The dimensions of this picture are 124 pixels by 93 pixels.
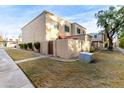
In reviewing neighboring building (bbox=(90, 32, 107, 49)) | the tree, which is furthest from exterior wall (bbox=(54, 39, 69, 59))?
the tree

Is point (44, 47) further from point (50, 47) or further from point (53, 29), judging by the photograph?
point (53, 29)

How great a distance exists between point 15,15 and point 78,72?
4.35 metres

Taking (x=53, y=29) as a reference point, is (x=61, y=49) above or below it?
below

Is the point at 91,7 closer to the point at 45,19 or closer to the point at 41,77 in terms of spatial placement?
the point at 41,77

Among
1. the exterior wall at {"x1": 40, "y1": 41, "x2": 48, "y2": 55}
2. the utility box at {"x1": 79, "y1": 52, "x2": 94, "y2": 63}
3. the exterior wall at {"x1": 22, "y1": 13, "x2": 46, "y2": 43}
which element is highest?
the exterior wall at {"x1": 22, "y1": 13, "x2": 46, "y2": 43}

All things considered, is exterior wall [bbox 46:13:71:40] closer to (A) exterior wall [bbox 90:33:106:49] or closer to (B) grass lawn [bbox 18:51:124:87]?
(A) exterior wall [bbox 90:33:106:49]

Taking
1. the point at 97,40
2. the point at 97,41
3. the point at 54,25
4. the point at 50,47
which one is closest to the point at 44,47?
the point at 50,47

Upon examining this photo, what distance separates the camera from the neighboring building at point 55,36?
9.61m

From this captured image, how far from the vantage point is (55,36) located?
13.3 meters

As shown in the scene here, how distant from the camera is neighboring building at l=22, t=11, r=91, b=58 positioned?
9.61 m

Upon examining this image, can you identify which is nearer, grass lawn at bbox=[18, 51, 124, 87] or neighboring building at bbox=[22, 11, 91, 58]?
grass lawn at bbox=[18, 51, 124, 87]

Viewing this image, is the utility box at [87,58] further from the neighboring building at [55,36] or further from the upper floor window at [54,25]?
the upper floor window at [54,25]

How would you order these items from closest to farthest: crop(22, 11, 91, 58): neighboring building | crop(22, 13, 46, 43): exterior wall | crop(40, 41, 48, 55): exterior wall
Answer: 1. crop(22, 11, 91, 58): neighboring building
2. crop(40, 41, 48, 55): exterior wall
3. crop(22, 13, 46, 43): exterior wall

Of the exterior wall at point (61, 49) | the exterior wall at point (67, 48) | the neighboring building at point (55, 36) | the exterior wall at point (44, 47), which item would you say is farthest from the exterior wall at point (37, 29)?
the exterior wall at point (61, 49)
